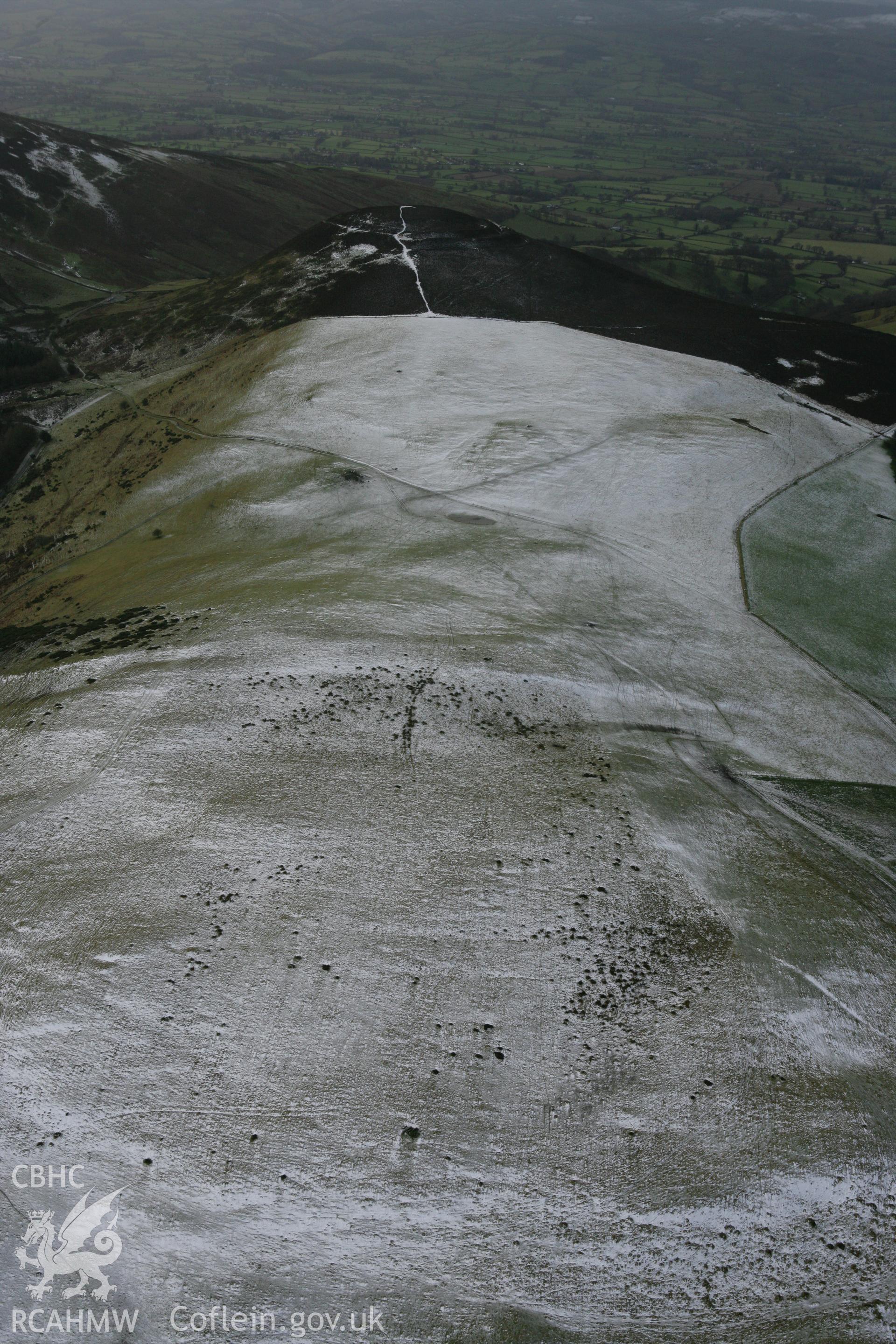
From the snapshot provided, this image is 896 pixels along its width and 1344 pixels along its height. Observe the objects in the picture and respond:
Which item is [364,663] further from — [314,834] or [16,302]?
[16,302]

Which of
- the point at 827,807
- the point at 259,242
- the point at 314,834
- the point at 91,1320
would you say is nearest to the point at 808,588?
the point at 827,807

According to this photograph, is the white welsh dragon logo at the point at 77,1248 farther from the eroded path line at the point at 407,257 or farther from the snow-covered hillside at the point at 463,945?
the eroded path line at the point at 407,257

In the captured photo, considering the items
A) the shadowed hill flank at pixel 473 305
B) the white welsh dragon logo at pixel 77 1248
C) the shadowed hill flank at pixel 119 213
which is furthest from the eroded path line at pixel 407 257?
the white welsh dragon logo at pixel 77 1248

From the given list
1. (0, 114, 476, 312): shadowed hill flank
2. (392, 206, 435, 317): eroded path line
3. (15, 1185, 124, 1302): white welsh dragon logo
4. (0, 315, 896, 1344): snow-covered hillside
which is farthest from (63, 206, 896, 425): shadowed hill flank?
(15, 1185, 124, 1302): white welsh dragon logo

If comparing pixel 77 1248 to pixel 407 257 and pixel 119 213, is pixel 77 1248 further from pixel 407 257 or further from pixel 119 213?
pixel 119 213

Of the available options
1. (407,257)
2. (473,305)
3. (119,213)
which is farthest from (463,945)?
(119,213)

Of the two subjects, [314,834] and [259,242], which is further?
[259,242]
